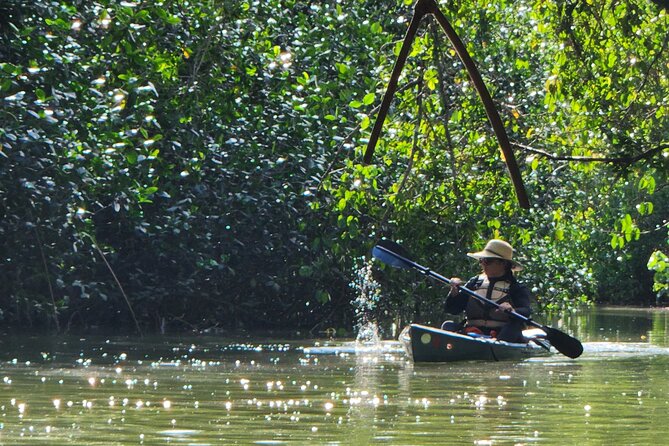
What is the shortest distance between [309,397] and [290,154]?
33.5 ft

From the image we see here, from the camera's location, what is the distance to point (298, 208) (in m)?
22.8

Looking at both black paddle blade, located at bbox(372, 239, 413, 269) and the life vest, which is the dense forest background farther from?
the life vest

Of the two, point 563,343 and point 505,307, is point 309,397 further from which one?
point 563,343

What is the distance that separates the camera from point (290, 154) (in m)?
21.6

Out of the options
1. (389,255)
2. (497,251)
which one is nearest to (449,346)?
(497,251)

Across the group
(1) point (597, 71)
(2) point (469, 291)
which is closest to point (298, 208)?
(2) point (469, 291)

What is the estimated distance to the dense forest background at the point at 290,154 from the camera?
11867 millimetres

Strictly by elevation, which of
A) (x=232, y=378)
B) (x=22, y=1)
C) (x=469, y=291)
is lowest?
(x=232, y=378)

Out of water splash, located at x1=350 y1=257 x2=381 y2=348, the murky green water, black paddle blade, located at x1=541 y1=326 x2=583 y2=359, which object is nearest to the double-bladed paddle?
black paddle blade, located at x1=541 y1=326 x2=583 y2=359

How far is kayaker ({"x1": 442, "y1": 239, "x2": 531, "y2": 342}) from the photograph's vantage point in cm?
1669

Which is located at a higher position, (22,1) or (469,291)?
(22,1)

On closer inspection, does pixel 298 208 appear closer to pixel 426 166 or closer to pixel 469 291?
pixel 469 291

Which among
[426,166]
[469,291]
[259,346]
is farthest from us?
[259,346]

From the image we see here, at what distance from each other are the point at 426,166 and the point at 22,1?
17.9 feet
